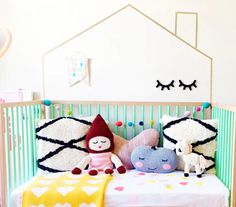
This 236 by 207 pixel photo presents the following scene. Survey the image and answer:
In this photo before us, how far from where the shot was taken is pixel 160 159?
5.72 ft

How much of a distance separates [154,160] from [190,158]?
224mm

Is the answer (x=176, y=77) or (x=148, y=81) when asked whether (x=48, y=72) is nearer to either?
(x=148, y=81)

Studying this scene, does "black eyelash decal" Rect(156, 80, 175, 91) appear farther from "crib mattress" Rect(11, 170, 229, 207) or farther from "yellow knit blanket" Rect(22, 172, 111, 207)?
"yellow knit blanket" Rect(22, 172, 111, 207)

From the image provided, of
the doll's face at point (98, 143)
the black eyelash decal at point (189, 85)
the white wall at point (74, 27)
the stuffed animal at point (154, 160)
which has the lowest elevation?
the stuffed animal at point (154, 160)

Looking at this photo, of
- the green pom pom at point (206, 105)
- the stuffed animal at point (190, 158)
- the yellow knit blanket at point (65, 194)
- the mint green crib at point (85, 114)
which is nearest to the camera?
the yellow knit blanket at point (65, 194)

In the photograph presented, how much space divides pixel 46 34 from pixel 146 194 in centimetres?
136

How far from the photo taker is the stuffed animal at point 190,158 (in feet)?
5.64

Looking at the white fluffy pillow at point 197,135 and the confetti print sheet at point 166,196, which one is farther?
the white fluffy pillow at point 197,135

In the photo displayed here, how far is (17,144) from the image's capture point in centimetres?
174

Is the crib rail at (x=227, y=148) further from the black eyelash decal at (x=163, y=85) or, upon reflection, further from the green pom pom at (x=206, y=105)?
the black eyelash decal at (x=163, y=85)

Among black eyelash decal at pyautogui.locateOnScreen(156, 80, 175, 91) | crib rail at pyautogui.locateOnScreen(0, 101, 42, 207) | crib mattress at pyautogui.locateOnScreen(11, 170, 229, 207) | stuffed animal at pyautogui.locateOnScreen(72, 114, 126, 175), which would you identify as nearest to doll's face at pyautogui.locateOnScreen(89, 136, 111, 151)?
stuffed animal at pyautogui.locateOnScreen(72, 114, 126, 175)

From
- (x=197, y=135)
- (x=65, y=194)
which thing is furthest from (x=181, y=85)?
(x=65, y=194)

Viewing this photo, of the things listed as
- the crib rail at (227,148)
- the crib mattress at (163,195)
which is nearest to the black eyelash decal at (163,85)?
the crib rail at (227,148)

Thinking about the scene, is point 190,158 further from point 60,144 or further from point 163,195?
point 60,144
